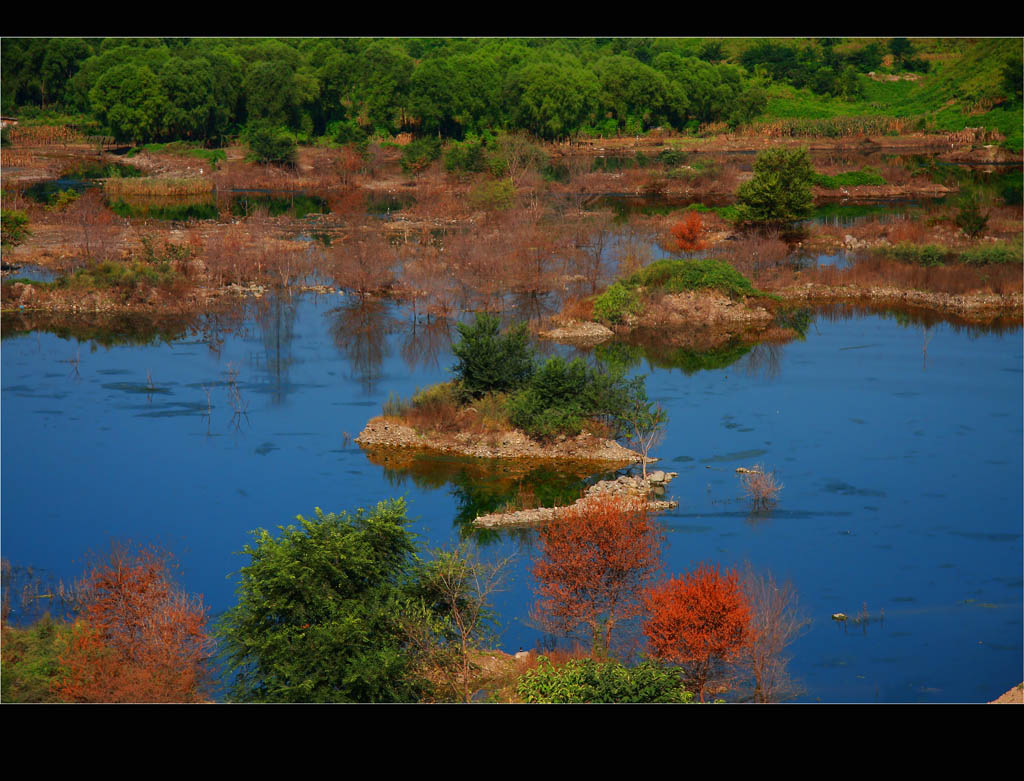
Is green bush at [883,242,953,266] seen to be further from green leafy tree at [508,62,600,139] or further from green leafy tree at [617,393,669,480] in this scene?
green leafy tree at [508,62,600,139]

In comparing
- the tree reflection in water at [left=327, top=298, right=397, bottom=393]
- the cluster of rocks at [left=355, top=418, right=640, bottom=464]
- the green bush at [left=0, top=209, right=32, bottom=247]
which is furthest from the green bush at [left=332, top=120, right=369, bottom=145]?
the cluster of rocks at [left=355, top=418, right=640, bottom=464]

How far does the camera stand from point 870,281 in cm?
4484

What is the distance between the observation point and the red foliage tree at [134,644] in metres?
16.0

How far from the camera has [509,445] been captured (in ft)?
92.5

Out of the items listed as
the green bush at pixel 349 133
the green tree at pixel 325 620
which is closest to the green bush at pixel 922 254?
the green tree at pixel 325 620

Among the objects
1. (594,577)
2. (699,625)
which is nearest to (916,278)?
(594,577)

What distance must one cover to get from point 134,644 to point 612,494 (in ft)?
35.8

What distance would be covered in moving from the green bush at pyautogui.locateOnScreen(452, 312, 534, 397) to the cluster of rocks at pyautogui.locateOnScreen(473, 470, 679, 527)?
479 centimetres

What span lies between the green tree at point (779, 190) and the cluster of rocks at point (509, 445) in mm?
24624

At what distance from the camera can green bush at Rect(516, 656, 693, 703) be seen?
50.6 feet

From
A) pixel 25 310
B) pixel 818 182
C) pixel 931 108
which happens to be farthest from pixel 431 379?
pixel 931 108

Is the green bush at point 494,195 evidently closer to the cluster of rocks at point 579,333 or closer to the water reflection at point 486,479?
the cluster of rocks at point 579,333

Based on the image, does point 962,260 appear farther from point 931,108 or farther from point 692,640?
point 931,108

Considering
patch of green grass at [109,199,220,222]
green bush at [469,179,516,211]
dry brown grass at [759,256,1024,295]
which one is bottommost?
dry brown grass at [759,256,1024,295]
